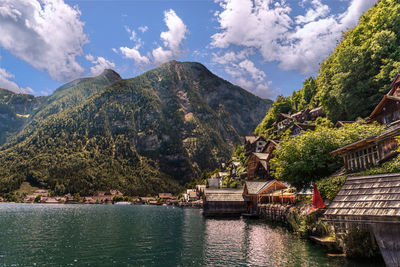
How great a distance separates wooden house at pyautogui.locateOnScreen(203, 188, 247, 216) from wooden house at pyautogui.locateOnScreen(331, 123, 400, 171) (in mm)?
35640

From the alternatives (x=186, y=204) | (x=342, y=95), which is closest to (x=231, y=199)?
(x=342, y=95)

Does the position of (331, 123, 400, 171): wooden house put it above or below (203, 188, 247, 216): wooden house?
above

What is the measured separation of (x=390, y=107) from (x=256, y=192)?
106 ft

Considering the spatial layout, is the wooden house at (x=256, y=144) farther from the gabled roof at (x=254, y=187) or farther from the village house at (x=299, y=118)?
the gabled roof at (x=254, y=187)

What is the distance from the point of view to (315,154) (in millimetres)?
35000

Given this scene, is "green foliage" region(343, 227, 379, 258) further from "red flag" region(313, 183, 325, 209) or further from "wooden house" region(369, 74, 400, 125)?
"wooden house" region(369, 74, 400, 125)

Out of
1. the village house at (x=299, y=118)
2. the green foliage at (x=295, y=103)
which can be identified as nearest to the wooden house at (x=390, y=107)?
the village house at (x=299, y=118)

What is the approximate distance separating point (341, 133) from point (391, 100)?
12.7m

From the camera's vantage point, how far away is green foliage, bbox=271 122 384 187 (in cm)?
3388

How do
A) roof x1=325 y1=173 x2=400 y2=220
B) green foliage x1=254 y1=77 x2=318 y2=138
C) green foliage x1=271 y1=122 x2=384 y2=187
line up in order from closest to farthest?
roof x1=325 y1=173 x2=400 y2=220
green foliage x1=271 y1=122 x2=384 y2=187
green foliage x1=254 y1=77 x2=318 y2=138

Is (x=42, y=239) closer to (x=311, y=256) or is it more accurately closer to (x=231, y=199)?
(x=311, y=256)

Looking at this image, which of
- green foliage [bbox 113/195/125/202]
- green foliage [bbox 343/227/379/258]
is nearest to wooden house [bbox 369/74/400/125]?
green foliage [bbox 343/227/379/258]

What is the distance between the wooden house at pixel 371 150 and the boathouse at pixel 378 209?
28.4 ft

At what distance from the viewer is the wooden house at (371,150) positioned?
2166 centimetres
